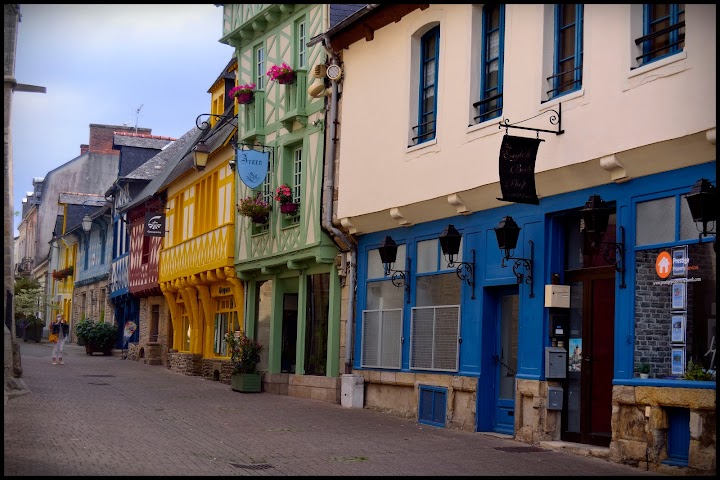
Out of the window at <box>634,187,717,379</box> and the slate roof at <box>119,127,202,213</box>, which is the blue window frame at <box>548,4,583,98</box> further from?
the slate roof at <box>119,127,202,213</box>

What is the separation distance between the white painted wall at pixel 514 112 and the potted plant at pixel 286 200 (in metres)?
2.08

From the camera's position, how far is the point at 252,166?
66.0 ft

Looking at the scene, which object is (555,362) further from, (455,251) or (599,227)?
(455,251)

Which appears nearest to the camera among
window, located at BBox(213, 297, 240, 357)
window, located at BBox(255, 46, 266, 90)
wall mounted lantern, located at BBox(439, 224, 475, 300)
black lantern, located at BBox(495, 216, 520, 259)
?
black lantern, located at BBox(495, 216, 520, 259)

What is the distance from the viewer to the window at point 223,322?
24353 mm

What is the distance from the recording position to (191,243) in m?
26.3

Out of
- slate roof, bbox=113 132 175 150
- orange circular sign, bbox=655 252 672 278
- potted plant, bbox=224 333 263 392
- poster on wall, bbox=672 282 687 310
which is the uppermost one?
slate roof, bbox=113 132 175 150

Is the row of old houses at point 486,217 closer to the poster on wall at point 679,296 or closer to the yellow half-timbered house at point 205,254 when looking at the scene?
the poster on wall at point 679,296

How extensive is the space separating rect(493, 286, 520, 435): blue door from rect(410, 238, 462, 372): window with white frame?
69 cm

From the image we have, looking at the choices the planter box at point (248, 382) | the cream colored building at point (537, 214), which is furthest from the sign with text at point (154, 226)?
the cream colored building at point (537, 214)

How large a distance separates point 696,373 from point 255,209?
1180cm

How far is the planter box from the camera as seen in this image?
2016cm

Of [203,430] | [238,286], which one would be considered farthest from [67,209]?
[203,430]

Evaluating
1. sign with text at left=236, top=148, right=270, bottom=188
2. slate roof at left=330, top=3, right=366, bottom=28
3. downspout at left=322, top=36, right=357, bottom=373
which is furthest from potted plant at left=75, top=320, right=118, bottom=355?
slate roof at left=330, top=3, right=366, bottom=28
